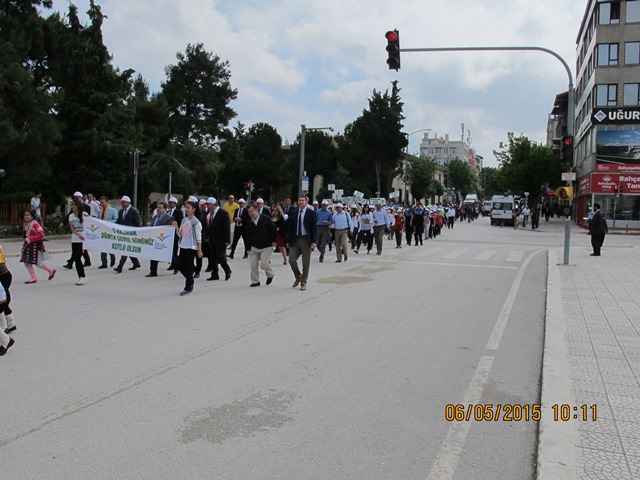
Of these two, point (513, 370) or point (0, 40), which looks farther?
point (0, 40)

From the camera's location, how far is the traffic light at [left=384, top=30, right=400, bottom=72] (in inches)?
606

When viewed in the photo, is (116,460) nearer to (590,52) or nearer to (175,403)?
(175,403)

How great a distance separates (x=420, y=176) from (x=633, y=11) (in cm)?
4166

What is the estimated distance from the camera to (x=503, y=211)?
51.8m

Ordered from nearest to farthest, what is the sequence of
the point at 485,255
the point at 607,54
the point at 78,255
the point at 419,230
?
the point at 78,255, the point at 485,255, the point at 419,230, the point at 607,54

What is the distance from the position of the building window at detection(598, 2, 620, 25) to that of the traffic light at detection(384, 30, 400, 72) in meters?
37.3

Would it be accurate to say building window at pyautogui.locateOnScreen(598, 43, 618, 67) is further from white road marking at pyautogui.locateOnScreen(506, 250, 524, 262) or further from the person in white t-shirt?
the person in white t-shirt

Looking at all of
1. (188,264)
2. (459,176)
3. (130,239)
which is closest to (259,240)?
(188,264)

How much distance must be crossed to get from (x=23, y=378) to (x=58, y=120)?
987 inches

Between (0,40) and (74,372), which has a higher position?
(0,40)

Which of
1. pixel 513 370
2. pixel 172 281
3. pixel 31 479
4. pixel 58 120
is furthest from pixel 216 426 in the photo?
pixel 58 120

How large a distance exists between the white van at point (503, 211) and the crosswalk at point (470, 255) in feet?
99.5

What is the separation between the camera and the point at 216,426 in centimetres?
439

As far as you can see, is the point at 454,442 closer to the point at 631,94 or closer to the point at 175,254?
the point at 175,254
